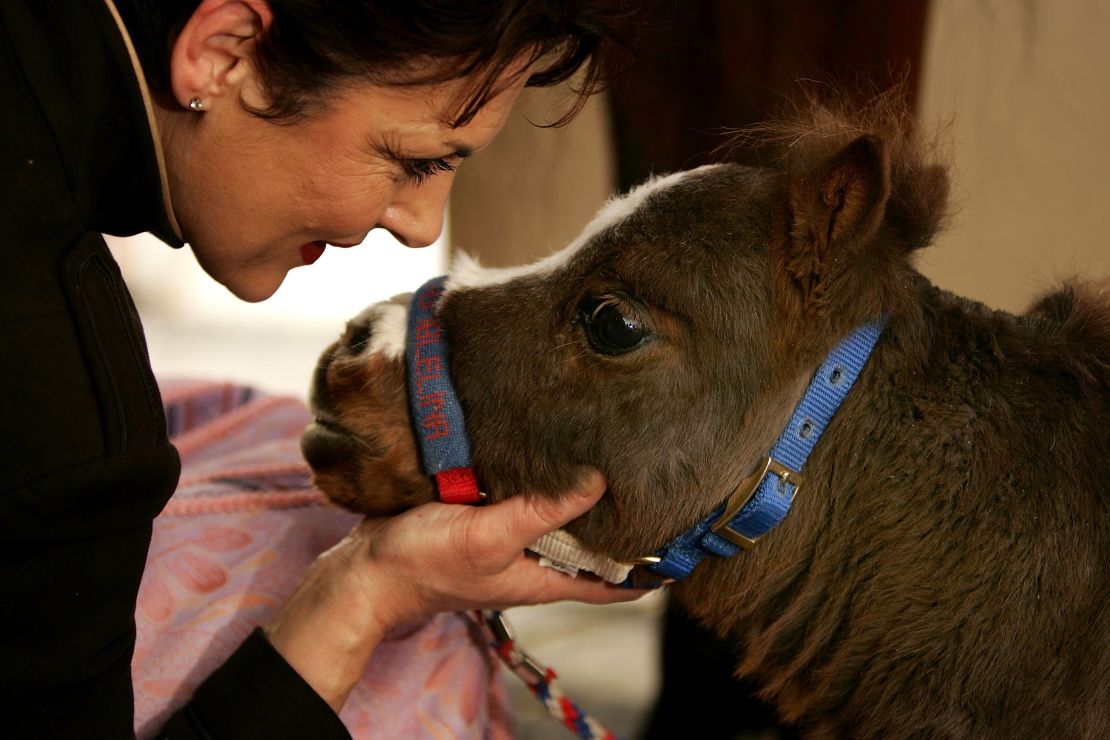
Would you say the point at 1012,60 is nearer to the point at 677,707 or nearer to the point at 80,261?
the point at 677,707

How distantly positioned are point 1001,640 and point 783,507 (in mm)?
271

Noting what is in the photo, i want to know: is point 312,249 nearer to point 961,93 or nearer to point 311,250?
point 311,250

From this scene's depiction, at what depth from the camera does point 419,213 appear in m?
1.21

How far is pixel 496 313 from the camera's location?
1.25 m

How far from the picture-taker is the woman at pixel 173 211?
0.85 meters

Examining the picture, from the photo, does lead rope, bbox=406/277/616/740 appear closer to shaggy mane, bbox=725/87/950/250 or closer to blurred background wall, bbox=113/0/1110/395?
shaggy mane, bbox=725/87/950/250

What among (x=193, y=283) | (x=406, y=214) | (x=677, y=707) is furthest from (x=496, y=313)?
(x=193, y=283)

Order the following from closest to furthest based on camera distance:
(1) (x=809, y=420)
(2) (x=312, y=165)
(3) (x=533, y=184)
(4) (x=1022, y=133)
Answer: (2) (x=312, y=165), (1) (x=809, y=420), (4) (x=1022, y=133), (3) (x=533, y=184)

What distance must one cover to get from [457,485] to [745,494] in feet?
1.19

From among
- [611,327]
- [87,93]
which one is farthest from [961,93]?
[87,93]

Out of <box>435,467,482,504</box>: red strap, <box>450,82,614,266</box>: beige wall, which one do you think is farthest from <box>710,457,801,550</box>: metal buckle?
<box>450,82,614,266</box>: beige wall

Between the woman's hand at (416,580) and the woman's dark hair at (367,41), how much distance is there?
49cm

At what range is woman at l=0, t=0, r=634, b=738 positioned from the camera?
85 cm

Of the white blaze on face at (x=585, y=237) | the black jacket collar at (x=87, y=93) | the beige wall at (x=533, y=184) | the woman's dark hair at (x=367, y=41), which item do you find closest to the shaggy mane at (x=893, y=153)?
the white blaze on face at (x=585, y=237)
